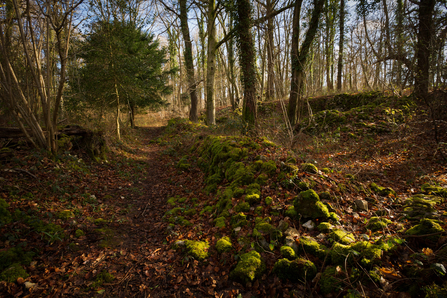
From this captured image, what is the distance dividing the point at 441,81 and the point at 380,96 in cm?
490

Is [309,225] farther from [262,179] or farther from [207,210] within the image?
[207,210]

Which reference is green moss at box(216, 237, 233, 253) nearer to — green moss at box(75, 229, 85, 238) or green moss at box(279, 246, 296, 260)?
green moss at box(279, 246, 296, 260)

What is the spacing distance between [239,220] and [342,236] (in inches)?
62.8

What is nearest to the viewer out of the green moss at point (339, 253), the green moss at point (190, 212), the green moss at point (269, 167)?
the green moss at point (339, 253)

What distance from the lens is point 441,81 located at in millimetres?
6379

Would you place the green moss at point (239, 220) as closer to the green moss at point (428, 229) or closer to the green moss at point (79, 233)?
the green moss at point (428, 229)

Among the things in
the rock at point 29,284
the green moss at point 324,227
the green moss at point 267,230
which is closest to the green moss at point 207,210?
the green moss at point 267,230

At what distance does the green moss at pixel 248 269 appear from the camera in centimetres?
256

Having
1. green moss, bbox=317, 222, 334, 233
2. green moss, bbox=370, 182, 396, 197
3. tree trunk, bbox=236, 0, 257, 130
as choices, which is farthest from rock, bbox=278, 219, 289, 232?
tree trunk, bbox=236, 0, 257, 130

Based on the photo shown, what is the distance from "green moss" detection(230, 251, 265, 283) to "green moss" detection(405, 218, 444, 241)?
195 centimetres

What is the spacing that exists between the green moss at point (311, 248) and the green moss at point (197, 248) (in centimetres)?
141

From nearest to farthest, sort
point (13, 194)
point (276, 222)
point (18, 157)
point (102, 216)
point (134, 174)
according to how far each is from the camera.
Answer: point (276, 222), point (13, 194), point (102, 216), point (18, 157), point (134, 174)

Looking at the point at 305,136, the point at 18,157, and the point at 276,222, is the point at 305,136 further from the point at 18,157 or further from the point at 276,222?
the point at 18,157

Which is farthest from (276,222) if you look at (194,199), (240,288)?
(194,199)
